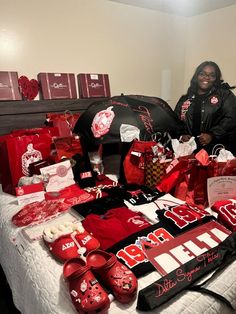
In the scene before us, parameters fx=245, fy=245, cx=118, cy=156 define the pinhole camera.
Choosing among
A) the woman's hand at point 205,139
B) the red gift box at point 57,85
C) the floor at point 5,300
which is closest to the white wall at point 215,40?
the woman's hand at point 205,139

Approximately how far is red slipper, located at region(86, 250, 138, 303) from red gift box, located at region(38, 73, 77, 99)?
1793 mm

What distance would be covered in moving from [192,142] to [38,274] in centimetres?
122

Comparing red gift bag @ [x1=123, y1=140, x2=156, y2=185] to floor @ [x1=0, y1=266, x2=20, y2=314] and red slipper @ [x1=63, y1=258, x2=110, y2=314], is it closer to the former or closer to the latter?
red slipper @ [x1=63, y1=258, x2=110, y2=314]

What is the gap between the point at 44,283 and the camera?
90 centimetres

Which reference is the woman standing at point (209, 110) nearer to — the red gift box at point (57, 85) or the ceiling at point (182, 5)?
the ceiling at point (182, 5)

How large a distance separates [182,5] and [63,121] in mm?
2166

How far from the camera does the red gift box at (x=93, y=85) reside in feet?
8.34

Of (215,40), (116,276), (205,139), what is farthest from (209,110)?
(116,276)

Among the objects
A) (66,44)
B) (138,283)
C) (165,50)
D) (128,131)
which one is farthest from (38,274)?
(165,50)

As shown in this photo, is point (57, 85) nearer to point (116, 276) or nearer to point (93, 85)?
point (93, 85)

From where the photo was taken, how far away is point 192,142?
1663 mm

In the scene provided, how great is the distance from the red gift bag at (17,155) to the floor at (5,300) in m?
0.63

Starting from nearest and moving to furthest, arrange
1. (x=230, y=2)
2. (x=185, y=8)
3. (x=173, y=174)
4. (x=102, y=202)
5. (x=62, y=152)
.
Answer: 1. (x=102, y=202)
2. (x=173, y=174)
3. (x=62, y=152)
4. (x=230, y=2)
5. (x=185, y=8)

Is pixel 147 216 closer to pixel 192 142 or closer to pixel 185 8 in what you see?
pixel 192 142
